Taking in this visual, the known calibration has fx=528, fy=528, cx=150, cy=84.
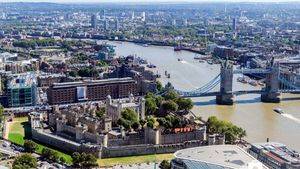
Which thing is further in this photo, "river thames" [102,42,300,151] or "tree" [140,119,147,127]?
"river thames" [102,42,300,151]

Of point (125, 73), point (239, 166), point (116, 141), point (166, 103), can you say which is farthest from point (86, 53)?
point (239, 166)

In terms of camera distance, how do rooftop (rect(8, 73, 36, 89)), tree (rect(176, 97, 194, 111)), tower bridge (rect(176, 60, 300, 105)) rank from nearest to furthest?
tree (rect(176, 97, 194, 111)) → rooftop (rect(8, 73, 36, 89)) → tower bridge (rect(176, 60, 300, 105))

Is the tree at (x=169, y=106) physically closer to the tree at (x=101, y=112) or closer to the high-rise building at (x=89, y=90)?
the tree at (x=101, y=112)

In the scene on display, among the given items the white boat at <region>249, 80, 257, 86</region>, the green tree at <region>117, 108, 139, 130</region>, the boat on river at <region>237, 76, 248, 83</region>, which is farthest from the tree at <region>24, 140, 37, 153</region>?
the boat on river at <region>237, 76, 248, 83</region>

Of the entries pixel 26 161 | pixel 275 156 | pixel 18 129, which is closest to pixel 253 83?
pixel 18 129

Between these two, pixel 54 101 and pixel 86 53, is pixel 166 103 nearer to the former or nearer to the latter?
pixel 54 101

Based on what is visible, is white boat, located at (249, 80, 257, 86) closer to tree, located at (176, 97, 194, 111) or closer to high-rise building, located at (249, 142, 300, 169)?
tree, located at (176, 97, 194, 111)

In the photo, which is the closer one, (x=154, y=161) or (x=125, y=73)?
(x=154, y=161)
